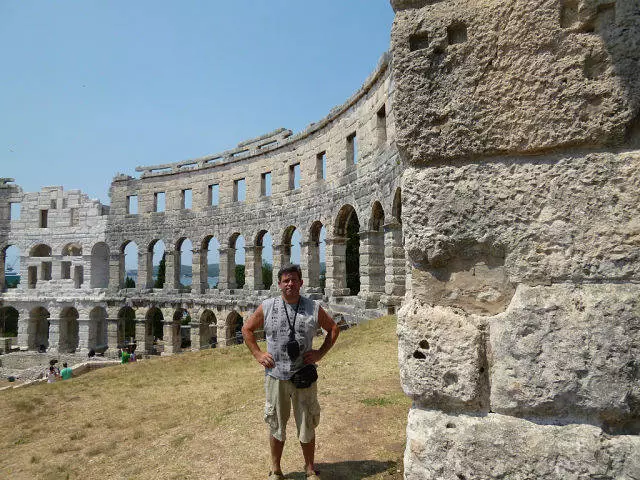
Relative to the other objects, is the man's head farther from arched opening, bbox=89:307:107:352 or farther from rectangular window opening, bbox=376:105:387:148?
arched opening, bbox=89:307:107:352

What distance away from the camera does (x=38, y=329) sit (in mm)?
29047

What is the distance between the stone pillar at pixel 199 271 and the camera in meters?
25.1

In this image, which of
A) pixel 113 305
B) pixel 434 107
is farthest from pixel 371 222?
pixel 113 305

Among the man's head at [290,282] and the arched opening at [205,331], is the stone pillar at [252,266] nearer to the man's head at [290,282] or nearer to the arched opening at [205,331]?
the arched opening at [205,331]

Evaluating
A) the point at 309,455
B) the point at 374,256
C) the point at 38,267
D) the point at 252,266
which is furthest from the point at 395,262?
the point at 38,267

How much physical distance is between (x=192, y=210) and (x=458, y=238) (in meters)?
25.6

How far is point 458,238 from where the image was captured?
5.77 ft

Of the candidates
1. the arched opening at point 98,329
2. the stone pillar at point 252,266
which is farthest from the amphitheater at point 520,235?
the arched opening at point 98,329

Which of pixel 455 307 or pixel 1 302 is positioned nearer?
pixel 455 307

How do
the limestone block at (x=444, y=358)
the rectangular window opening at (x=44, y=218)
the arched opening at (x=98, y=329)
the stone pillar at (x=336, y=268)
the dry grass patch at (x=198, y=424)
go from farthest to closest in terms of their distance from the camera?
the rectangular window opening at (x=44, y=218) < the arched opening at (x=98, y=329) < the stone pillar at (x=336, y=268) < the dry grass patch at (x=198, y=424) < the limestone block at (x=444, y=358)

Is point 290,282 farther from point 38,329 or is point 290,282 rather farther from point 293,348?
point 38,329

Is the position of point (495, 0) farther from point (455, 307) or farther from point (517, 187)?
point (455, 307)

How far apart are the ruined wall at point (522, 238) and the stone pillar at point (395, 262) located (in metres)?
10.6

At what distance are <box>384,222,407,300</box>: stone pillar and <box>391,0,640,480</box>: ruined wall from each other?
10592mm
